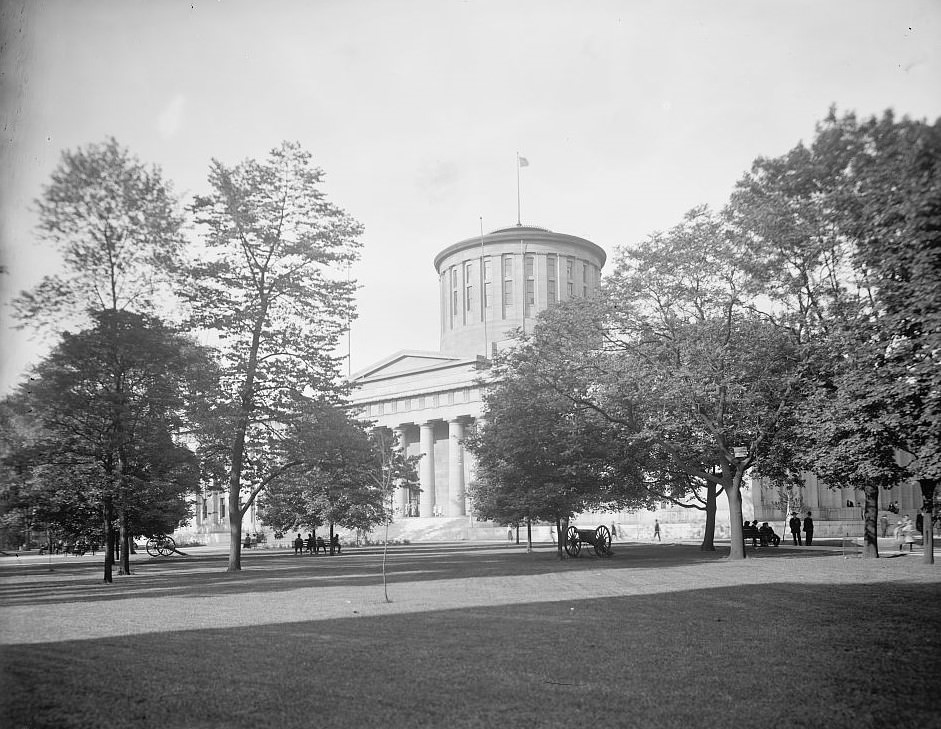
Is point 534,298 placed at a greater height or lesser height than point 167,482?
greater

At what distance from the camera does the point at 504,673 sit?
969 cm

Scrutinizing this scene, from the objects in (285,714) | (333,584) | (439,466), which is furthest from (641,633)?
(439,466)

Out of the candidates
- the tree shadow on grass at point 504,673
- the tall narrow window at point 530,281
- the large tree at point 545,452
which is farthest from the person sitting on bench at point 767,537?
the tall narrow window at point 530,281

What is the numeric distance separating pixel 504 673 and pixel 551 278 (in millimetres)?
95014

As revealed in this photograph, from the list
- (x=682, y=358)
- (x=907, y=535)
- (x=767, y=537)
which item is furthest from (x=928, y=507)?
(x=907, y=535)

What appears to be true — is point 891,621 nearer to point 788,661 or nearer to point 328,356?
point 788,661

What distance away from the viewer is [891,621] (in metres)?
13.6

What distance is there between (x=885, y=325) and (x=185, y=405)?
70.4 ft

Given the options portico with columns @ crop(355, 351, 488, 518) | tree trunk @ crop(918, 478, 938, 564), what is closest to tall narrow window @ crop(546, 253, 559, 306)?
portico with columns @ crop(355, 351, 488, 518)

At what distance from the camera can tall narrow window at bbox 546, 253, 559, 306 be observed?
102312 millimetres

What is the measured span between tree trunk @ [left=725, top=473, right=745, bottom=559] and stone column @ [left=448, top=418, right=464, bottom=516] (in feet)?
179

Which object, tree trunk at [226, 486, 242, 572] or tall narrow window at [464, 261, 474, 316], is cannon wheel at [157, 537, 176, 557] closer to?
tree trunk at [226, 486, 242, 572]

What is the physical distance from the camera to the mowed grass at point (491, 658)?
25.7 feet

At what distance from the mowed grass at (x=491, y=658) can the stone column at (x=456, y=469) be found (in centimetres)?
6735
